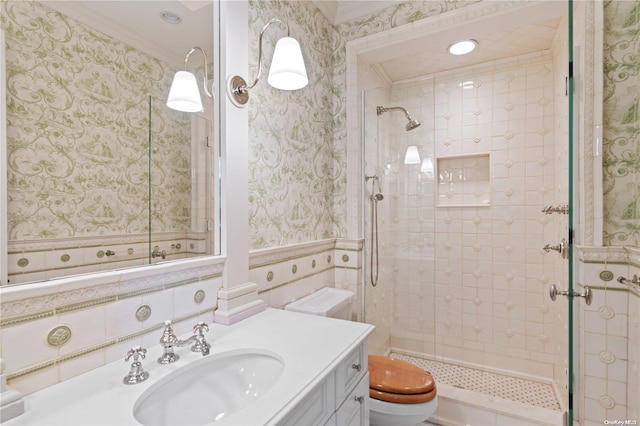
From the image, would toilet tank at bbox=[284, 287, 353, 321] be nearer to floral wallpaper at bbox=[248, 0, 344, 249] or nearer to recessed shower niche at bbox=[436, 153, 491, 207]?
floral wallpaper at bbox=[248, 0, 344, 249]

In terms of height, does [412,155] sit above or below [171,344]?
above

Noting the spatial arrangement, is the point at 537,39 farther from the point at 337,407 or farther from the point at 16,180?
the point at 16,180

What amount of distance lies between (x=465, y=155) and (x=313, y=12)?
5.28ft

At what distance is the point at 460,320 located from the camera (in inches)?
100.0

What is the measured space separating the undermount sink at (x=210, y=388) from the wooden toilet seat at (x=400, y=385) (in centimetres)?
88

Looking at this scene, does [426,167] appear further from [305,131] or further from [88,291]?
[88,291]

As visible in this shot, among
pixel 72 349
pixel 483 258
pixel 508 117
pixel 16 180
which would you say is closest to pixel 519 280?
pixel 483 258

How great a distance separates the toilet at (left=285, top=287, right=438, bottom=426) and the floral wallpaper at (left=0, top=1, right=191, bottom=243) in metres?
0.92

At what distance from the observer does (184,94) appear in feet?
3.73

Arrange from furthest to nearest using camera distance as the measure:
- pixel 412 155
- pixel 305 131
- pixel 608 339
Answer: pixel 412 155
pixel 305 131
pixel 608 339

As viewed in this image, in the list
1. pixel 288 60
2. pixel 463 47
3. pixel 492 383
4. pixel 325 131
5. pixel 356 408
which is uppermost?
pixel 463 47

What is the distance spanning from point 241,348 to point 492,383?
2197mm

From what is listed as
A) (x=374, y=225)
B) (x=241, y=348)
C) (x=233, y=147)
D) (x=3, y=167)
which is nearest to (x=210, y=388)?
(x=241, y=348)

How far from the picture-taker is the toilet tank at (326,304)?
158 centimetres
